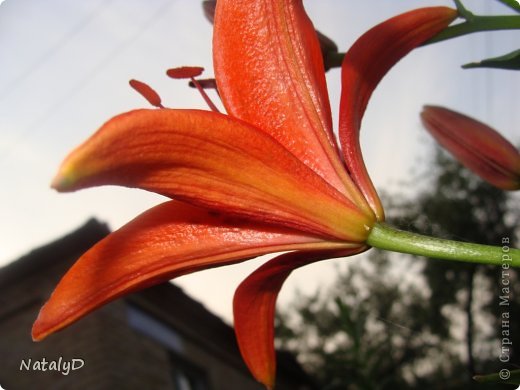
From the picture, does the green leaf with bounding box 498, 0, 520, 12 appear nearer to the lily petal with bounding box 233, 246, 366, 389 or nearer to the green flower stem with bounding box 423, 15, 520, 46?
the green flower stem with bounding box 423, 15, 520, 46

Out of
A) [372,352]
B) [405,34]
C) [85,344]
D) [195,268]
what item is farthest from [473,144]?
[85,344]

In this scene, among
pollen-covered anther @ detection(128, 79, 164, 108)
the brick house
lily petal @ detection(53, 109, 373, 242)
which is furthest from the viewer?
the brick house

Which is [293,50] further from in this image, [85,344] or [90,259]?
[85,344]

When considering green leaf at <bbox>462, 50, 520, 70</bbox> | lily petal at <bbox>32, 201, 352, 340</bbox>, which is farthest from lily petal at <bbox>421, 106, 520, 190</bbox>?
lily petal at <bbox>32, 201, 352, 340</bbox>

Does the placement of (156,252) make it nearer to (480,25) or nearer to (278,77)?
(278,77)

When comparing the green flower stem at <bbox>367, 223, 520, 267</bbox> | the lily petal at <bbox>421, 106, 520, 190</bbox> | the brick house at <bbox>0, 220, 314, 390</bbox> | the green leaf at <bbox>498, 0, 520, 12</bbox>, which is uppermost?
the green leaf at <bbox>498, 0, 520, 12</bbox>
